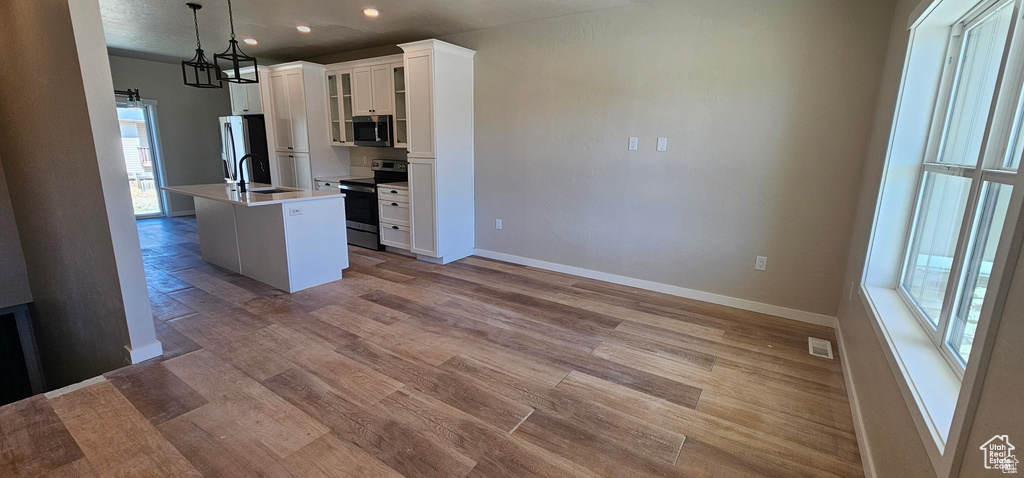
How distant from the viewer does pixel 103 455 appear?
68.2 inches

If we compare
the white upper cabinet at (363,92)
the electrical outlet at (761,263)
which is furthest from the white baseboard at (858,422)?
the white upper cabinet at (363,92)

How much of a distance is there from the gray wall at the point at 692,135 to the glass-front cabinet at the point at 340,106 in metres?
1.62

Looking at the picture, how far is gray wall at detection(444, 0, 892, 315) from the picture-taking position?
2.91 meters

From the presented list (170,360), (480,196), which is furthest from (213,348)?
(480,196)

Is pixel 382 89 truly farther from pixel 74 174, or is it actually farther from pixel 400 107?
pixel 74 174

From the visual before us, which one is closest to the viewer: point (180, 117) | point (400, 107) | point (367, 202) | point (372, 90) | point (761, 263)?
point (761, 263)

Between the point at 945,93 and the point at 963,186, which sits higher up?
the point at 945,93

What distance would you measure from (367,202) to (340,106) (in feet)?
4.16

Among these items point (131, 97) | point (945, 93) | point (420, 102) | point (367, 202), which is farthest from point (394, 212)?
point (945, 93)

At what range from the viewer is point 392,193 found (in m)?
4.84

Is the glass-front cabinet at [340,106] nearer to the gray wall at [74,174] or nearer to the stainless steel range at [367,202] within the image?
the stainless steel range at [367,202]

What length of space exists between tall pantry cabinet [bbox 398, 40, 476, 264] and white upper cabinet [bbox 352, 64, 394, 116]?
→ 0.49 m

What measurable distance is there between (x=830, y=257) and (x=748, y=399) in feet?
4.91

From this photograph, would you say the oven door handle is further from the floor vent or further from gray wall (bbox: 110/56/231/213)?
the floor vent
